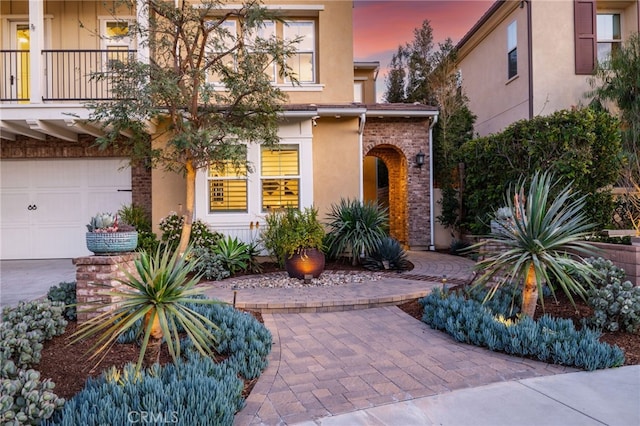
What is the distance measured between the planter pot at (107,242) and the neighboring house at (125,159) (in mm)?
4553

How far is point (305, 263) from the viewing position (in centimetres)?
693

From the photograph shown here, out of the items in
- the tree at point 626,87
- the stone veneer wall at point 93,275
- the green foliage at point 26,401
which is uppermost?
the tree at point 626,87

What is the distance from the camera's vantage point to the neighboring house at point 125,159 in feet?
30.2

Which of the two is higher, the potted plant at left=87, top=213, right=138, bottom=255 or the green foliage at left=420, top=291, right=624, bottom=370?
the potted plant at left=87, top=213, right=138, bottom=255

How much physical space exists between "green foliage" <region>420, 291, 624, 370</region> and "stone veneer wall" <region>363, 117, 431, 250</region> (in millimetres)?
6951

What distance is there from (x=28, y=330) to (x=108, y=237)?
1.19 meters

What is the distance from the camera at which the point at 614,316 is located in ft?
13.8

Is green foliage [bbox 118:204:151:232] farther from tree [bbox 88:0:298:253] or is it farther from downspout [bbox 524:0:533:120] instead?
downspout [bbox 524:0:533:120]

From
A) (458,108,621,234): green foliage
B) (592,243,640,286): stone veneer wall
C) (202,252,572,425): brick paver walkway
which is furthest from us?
(458,108,621,234): green foliage

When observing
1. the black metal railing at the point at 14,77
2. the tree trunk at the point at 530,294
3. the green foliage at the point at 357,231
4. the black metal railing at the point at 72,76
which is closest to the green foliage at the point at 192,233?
Answer: the green foliage at the point at 357,231

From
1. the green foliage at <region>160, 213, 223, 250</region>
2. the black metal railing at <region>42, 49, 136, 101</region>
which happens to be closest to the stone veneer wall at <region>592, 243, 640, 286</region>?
the green foliage at <region>160, 213, 223, 250</region>

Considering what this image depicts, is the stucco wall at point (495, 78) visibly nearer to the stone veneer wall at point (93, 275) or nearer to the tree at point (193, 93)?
the tree at point (193, 93)

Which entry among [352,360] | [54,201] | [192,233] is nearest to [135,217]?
[192,233]

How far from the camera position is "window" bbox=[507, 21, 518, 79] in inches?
458
